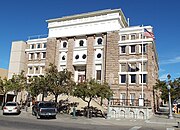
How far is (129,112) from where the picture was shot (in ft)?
97.1

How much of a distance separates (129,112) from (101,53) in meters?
15.2

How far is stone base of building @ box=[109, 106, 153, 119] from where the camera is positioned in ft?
94.2

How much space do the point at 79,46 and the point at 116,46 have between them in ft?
26.2

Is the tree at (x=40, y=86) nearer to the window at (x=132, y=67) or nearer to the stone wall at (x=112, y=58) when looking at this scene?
the stone wall at (x=112, y=58)

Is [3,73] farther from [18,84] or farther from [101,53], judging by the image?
[101,53]

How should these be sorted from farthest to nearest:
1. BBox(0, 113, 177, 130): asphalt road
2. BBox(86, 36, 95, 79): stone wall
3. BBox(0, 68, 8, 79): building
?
BBox(0, 68, 8, 79): building → BBox(86, 36, 95, 79): stone wall → BBox(0, 113, 177, 130): asphalt road

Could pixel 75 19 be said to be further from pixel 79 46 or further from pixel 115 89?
pixel 115 89

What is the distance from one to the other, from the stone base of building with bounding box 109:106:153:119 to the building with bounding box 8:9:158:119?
87.1 inches

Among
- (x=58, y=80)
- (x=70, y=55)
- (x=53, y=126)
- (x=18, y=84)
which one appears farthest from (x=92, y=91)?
(x=18, y=84)

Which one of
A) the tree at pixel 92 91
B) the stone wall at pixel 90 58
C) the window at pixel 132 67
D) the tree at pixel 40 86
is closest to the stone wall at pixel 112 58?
the window at pixel 132 67

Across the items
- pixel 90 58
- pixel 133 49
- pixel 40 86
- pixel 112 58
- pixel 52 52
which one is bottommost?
pixel 40 86

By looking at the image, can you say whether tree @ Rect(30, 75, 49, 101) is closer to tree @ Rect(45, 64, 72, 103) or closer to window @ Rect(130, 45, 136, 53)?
tree @ Rect(45, 64, 72, 103)

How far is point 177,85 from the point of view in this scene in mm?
32219

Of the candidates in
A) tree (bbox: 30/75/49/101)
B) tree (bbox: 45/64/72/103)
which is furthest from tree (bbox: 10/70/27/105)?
tree (bbox: 45/64/72/103)
